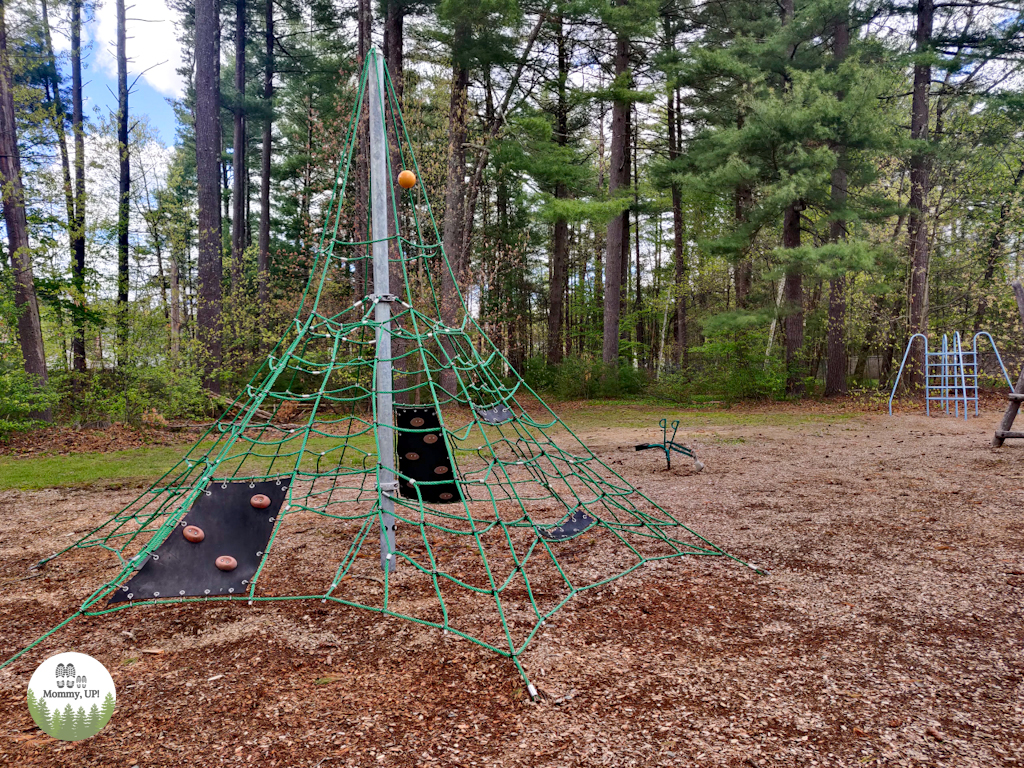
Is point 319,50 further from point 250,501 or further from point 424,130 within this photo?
point 250,501

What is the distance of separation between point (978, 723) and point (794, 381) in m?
11.6

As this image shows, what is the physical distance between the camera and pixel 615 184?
1229 cm

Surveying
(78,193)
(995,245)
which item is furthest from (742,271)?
(78,193)

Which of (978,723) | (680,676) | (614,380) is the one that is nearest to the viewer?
(978,723)

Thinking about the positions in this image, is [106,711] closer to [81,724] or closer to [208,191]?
[81,724]

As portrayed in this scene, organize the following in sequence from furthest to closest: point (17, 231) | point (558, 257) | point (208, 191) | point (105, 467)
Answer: point (558, 257) < point (208, 191) < point (17, 231) < point (105, 467)

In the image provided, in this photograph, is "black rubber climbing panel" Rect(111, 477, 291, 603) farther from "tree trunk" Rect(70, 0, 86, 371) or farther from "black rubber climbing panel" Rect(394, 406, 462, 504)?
"tree trunk" Rect(70, 0, 86, 371)

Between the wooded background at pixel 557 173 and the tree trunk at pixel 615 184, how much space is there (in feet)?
0.23

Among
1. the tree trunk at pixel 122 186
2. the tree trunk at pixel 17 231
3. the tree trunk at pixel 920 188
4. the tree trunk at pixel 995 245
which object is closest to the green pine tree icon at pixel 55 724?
the tree trunk at pixel 122 186

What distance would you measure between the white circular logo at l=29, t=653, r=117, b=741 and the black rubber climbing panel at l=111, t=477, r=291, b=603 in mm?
387

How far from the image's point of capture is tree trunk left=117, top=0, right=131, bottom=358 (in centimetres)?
822

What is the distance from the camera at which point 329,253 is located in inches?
116

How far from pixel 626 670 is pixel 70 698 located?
5.70 feet

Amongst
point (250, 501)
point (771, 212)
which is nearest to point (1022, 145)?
point (771, 212)
